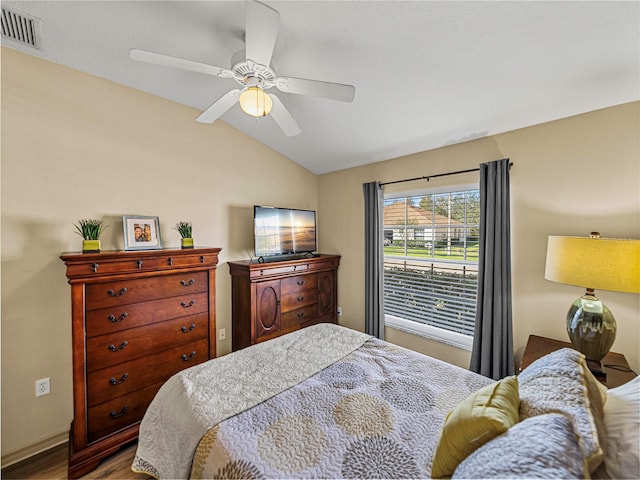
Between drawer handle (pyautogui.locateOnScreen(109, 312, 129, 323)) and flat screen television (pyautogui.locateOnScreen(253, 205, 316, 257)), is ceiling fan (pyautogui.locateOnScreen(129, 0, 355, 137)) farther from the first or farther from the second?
drawer handle (pyautogui.locateOnScreen(109, 312, 129, 323))

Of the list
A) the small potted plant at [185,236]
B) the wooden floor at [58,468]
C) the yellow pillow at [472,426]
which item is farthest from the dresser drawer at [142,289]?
the yellow pillow at [472,426]

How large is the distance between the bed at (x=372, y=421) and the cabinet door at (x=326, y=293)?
64.4 inches

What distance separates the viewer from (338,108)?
2.38m

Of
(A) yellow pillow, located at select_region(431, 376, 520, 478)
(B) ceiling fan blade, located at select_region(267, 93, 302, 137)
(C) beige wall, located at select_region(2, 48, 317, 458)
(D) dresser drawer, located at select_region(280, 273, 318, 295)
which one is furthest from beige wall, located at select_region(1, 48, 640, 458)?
(A) yellow pillow, located at select_region(431, 376, 520, 478)

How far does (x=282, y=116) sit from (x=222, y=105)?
40 centimetres

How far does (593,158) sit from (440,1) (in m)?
1.58

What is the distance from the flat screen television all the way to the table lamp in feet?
7.81

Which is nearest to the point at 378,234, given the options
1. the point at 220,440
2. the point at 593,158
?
the point at 593,158

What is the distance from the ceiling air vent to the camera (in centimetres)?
159

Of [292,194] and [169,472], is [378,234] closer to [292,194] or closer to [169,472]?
[292,194]

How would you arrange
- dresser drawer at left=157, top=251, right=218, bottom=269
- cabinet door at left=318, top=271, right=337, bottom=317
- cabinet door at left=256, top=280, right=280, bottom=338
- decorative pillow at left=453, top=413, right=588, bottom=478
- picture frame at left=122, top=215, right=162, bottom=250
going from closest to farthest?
decorative pillow at left=453, top=413, right=588, bottom=478 < dresser drawer at left=157, top=251, right=218, bottom=269 < picture frame at left=122, top=215, right=162, bottom=250 < cabinet door at left=256, top=280, right=280, bottom=338 < cabinet door at left=318, top=271, right=337, bottom=317

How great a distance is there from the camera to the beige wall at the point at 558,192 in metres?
1.80

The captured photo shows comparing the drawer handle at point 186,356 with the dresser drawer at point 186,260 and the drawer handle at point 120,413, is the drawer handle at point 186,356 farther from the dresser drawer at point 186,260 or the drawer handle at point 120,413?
the dresser drawer at point 186,260

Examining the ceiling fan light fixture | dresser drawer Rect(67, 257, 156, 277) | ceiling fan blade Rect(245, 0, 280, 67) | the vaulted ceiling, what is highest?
the vaulted ceiling
